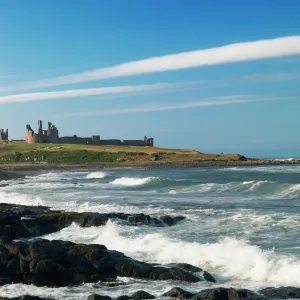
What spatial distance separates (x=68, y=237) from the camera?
2464 cm

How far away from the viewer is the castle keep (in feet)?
508

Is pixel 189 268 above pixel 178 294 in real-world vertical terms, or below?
above

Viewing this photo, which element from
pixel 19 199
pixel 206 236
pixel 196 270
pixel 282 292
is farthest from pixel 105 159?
pixel 282 292

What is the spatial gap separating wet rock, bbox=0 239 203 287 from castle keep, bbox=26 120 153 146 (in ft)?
442

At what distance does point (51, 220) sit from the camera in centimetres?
2728

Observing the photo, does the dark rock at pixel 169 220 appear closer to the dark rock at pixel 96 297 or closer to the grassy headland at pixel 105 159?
the dark rock at pixel 96 297

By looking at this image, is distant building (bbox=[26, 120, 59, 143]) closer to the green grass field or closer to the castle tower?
the castle tower

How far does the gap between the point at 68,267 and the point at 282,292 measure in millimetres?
6436

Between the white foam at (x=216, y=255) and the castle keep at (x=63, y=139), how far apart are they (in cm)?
12926

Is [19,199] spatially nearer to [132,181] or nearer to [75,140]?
[132,181]

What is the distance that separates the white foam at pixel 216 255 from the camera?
57.7ft

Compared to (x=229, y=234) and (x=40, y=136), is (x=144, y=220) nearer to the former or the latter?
(x=229, y=234)

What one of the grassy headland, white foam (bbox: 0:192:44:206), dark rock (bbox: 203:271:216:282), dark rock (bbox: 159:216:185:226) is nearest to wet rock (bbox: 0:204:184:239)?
dark rock (bbox: 159:216:185:226)

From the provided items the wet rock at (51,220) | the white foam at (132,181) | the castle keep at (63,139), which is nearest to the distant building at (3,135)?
the castle keep at (63,139)
